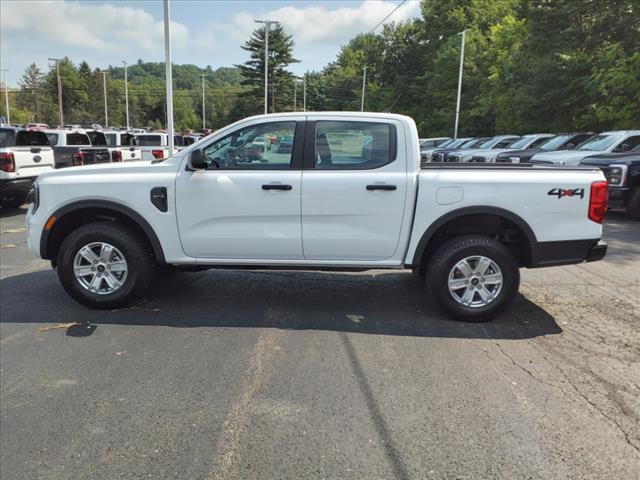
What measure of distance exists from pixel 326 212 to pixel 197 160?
125cm

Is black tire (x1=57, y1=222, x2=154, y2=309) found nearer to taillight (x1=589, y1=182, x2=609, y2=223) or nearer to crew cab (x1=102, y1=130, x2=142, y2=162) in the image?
taillight (x1=589, y1=182, x2=609, y2=223)

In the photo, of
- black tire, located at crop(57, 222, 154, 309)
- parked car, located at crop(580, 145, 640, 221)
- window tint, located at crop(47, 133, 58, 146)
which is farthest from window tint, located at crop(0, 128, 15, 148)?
parked car, located at crop(580, 145, 640, 221)

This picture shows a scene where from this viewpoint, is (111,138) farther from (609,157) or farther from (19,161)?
(609,157)

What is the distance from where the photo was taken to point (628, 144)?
12.0 meters

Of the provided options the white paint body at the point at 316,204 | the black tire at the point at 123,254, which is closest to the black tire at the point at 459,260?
the white paint body at the point at 316,204

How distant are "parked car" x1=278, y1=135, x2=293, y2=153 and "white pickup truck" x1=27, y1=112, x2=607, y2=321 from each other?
0.11ft

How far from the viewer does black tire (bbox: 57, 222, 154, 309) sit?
5.01 metres

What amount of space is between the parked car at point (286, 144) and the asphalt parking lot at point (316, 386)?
1553mm

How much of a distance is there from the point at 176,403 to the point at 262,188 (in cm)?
210

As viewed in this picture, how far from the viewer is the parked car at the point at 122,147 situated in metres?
14.6

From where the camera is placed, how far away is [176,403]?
337cm

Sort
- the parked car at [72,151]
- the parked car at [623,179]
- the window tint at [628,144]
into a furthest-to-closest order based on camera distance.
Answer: the parked car at [72,151]
the window tint at [628,144]
the parked car at [623,179]

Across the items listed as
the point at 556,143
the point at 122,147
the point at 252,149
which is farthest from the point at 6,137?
the point at 556,143

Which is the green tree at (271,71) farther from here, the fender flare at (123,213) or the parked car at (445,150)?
the fender flare at (123,213)
